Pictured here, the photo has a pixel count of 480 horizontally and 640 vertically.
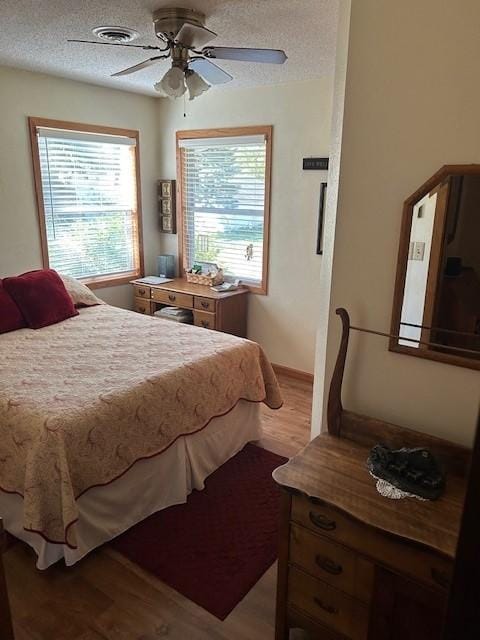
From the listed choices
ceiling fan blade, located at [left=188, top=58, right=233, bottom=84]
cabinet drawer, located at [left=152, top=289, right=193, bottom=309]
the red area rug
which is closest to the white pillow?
cabinet drawer, located at [left=152, top=289, right=193, bottom=309]

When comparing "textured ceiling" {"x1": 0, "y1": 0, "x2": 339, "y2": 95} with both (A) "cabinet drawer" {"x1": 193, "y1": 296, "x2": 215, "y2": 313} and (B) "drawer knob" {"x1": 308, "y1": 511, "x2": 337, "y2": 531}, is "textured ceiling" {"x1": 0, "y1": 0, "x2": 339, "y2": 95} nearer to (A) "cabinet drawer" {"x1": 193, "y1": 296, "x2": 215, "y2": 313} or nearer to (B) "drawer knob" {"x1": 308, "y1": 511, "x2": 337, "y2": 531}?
(A) "cabinet drawer" {"x1": 193, "y1": 296, "x2": 215, "y2": 313}

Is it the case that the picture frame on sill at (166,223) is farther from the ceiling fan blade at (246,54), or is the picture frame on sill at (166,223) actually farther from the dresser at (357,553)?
the dresser at (357,553)

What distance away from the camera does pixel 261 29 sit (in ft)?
8.05

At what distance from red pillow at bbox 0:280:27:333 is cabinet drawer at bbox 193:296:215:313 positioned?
147cm

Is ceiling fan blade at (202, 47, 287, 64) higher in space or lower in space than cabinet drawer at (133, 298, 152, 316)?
higher

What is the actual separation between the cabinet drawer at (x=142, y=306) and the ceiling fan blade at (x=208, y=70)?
7.61ft

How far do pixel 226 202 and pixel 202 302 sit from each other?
103cm

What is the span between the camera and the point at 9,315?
3.10m

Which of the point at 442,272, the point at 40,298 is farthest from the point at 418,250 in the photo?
the point at 40,298

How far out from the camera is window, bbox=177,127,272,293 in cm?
408

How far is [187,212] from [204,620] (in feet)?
12.1

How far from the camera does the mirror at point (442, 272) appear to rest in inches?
54.3

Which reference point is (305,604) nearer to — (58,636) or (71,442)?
(58,636)

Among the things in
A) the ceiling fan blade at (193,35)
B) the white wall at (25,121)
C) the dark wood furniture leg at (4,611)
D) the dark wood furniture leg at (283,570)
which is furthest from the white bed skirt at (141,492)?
the white wall at (25,121)
